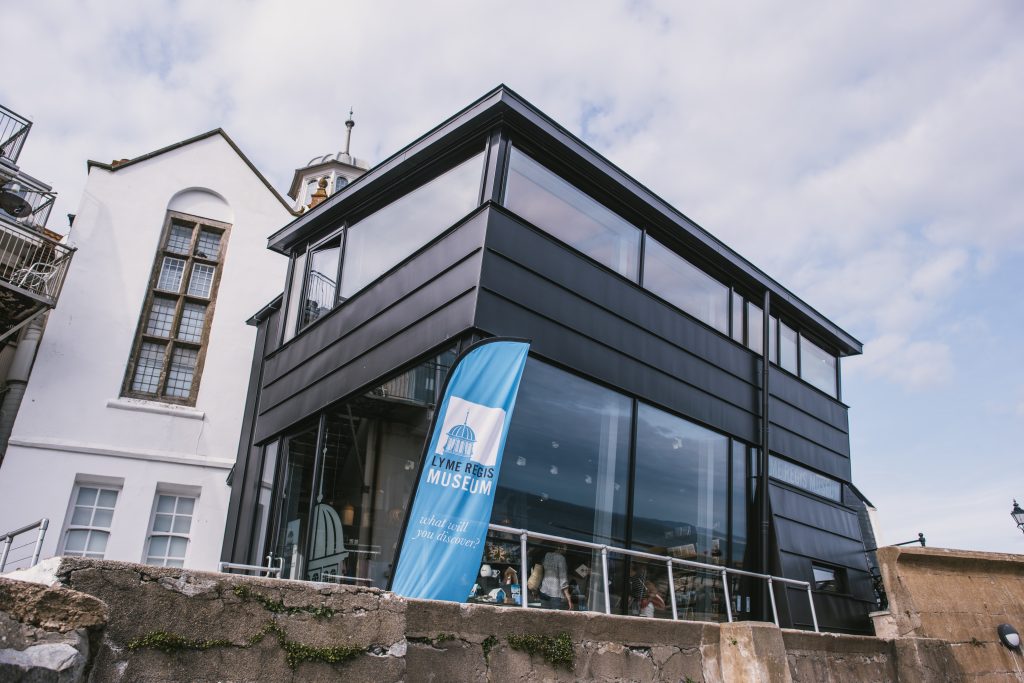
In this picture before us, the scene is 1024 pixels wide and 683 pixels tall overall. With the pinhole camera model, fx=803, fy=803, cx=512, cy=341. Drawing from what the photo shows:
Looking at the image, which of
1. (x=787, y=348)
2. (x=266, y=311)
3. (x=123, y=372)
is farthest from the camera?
(x=123, y=372)

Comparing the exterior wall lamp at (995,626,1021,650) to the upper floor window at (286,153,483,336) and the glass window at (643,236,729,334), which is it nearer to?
the glass window at (643,236,729,334)

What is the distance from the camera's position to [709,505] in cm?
1073

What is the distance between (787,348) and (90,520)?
463 inches

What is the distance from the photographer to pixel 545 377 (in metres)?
8.91

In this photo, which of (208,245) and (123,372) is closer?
(123,372)

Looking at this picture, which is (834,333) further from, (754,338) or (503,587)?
(503,587)

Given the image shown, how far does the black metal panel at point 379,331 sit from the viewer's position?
875 centimetres

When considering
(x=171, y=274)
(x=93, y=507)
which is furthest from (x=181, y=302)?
(x=93, y=507)

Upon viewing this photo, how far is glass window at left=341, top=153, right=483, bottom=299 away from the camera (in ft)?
31.0

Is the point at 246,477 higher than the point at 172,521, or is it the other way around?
the point at 246,477

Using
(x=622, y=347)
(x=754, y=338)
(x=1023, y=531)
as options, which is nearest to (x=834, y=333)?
(x=754, y=338)

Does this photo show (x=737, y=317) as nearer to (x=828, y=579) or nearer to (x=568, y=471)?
(x=828, y=579)

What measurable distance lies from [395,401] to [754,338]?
20.3ft

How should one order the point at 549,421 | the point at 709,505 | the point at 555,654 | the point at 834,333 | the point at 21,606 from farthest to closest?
the point at 834,333 → the point at 709,505 → the point at 549,421 → the point at 555,654 → the point at 21,606
